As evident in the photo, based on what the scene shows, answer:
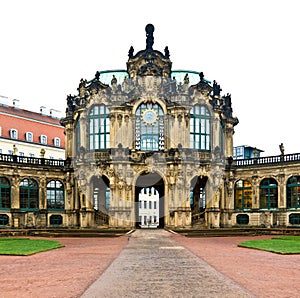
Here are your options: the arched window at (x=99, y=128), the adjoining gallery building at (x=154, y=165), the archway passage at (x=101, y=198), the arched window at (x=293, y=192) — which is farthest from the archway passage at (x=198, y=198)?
the arched window at (x=99, y=128)

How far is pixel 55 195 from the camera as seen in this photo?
209 feet

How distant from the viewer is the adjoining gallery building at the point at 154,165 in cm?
5844

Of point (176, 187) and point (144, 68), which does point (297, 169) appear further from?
point (144, 68)

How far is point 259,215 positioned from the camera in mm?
61156

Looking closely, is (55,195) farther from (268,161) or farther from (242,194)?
(268,161)

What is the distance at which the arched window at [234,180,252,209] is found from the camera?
63.0 metres

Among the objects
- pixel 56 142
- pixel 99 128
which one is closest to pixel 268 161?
pixel 99 128

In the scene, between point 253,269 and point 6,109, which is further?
point 6,109

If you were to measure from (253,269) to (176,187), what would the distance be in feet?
126

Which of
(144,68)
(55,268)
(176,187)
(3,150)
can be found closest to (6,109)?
(3,150)

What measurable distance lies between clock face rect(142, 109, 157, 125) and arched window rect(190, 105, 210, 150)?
512 cm

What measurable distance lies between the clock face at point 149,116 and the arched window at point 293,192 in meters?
19.4

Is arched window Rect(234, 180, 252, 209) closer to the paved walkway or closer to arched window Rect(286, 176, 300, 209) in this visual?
arched window Rect(286, 176, 300, 209)

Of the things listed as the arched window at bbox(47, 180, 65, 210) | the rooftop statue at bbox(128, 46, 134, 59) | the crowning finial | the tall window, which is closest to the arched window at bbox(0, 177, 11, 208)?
the arched window at bbox(47, 180, 65, 210)
